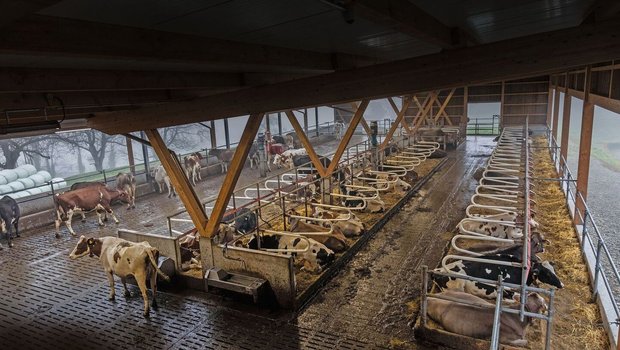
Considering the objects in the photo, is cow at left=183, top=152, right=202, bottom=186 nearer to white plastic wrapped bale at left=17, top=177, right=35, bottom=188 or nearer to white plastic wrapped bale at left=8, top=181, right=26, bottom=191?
white plastic wrapped bale at left=8, top=181, right=26, bottom=191

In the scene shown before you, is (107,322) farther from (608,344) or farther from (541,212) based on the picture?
(541,212)

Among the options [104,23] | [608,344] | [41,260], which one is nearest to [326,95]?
[104,23]

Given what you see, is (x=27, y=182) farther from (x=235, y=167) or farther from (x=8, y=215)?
(x=235, y=167)

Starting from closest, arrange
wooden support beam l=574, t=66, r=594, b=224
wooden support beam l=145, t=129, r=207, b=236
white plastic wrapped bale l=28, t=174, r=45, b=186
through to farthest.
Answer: wooden support beam l=145, t=129, r=207, b=236
wooden support beam l=574, t=66, r=594, b=224
white plastic wrapped bale l=28, t=174, r=45, b=186

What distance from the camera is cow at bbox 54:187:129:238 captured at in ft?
34.4

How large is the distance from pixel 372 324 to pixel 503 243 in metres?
2.99

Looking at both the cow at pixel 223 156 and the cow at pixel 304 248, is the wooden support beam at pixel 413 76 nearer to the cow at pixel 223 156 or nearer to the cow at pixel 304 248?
the cow at pixel 304 248

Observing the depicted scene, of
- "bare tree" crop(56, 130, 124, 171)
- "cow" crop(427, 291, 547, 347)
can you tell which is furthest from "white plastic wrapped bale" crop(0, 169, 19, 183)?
"cow" crop(427, 291, 547, 347)

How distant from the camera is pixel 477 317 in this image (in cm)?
506

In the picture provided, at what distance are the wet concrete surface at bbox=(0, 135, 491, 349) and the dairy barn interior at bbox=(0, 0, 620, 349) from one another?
0.04m

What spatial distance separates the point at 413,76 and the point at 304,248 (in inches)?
147

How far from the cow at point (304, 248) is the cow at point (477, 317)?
7.25 ft

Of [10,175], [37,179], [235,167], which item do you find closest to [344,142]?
[235,167]

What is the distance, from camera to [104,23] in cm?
274
